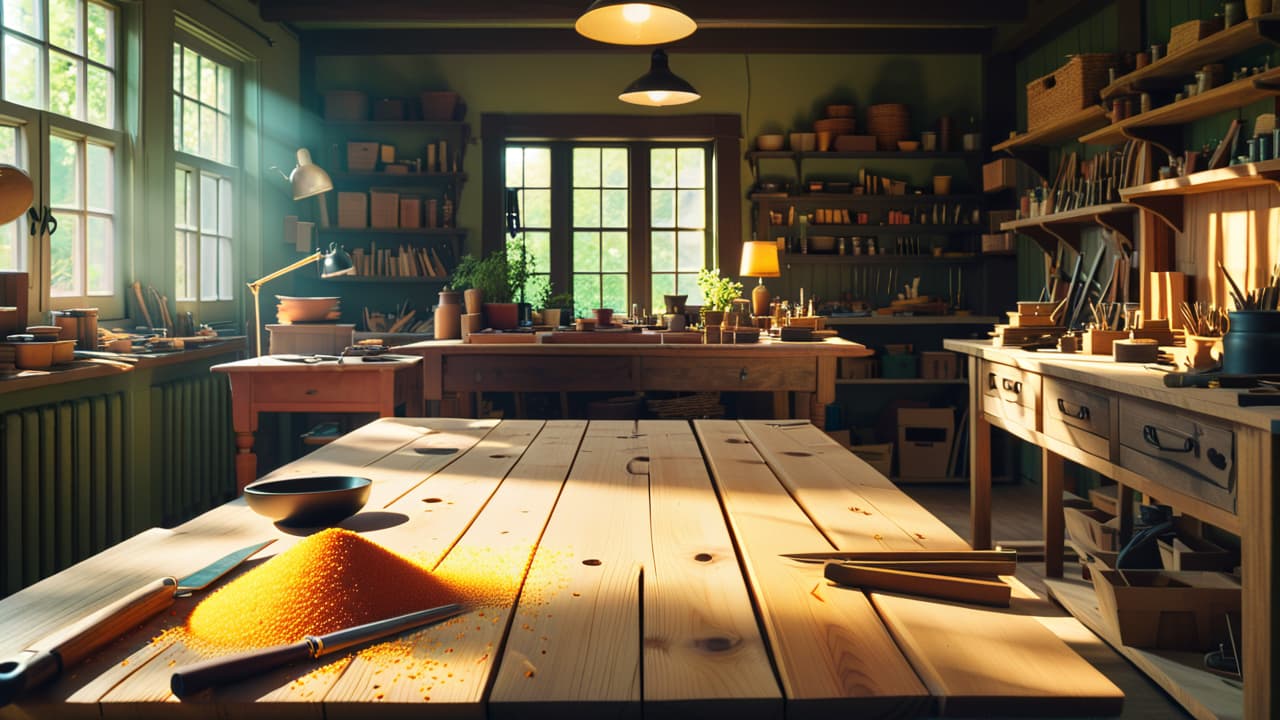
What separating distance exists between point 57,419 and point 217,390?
1710 millimetres

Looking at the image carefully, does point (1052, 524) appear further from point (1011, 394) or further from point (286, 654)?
point (286, 654)

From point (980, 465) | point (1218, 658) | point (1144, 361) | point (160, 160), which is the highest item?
point (160, 160)

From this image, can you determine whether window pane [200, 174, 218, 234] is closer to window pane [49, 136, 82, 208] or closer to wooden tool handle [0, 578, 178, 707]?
window pane [49, 136, 82, 208]

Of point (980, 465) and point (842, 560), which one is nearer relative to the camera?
point (842, 560)

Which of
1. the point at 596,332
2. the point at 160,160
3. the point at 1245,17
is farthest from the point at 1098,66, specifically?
the point at 160,160

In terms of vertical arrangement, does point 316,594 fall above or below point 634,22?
below

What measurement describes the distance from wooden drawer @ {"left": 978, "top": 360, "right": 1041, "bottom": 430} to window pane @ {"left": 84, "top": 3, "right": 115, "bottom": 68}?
4.48 meters

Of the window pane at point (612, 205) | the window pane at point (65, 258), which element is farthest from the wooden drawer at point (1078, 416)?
the window pane at point (612, 205)

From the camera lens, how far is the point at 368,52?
7.41 metres

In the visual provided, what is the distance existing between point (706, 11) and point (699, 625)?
6.06 m

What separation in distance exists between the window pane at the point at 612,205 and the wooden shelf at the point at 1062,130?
2858mm

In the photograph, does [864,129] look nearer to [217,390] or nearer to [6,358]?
[217,390]

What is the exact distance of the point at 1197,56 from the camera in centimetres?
407

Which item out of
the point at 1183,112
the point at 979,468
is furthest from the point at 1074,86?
the point at 979,468
